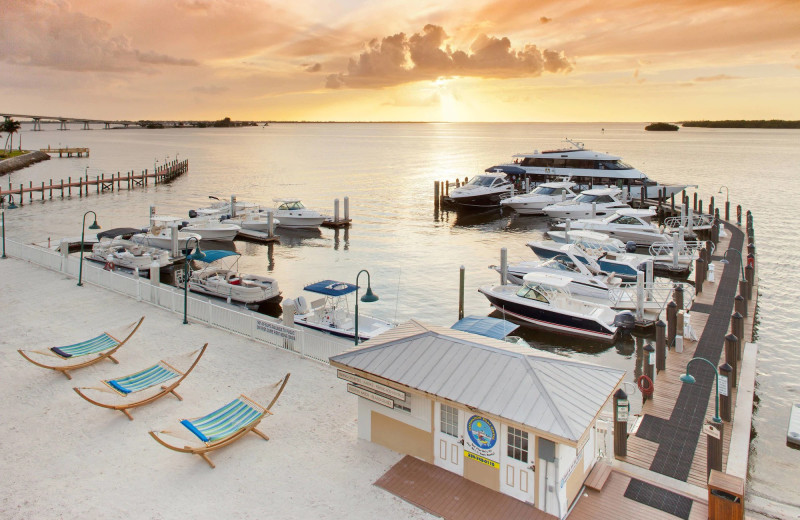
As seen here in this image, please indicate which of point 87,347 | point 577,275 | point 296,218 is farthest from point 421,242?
point 87,347

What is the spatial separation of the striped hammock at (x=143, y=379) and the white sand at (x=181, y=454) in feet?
1.65

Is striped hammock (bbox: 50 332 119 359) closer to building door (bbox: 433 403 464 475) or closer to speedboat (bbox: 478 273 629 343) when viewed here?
building door (bbox: 433 403 464 475)

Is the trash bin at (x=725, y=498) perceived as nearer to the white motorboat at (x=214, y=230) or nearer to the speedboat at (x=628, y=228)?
the speedboat at (x=628, y=228)

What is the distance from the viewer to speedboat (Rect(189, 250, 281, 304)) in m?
26.3

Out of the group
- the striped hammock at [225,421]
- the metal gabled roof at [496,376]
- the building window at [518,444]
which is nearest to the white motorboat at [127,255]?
the striped hammock at [225,421]

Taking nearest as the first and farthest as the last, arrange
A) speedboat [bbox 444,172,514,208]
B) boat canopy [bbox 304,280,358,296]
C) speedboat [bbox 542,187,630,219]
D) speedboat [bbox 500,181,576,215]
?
boat canopy [bbox 304,280,358,296], speedboat [bbox 542,187,630,219], speedboat [bbox 500,181,576,215], speedboat [bbox 444,172,514,208]

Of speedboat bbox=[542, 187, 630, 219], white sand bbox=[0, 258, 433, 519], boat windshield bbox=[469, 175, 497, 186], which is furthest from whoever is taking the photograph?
boat windshield bbox=[469, 175, 497, 186]

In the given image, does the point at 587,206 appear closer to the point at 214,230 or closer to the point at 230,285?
the point at 214,230

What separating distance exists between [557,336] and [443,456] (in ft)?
45.6

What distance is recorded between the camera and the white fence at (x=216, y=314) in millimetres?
16219

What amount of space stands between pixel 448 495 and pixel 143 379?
777 cm

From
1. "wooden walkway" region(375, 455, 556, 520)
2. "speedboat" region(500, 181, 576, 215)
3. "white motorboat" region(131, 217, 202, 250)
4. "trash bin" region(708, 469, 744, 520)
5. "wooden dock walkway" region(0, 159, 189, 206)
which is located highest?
"wooden dock walkway" region(0, 159, 189, 206)

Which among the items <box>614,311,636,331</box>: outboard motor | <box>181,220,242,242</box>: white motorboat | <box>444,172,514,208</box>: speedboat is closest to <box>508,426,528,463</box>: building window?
<box>614,311,636,331</box>: outboard motor

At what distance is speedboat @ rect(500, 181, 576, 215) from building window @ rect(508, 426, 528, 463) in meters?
45.5
